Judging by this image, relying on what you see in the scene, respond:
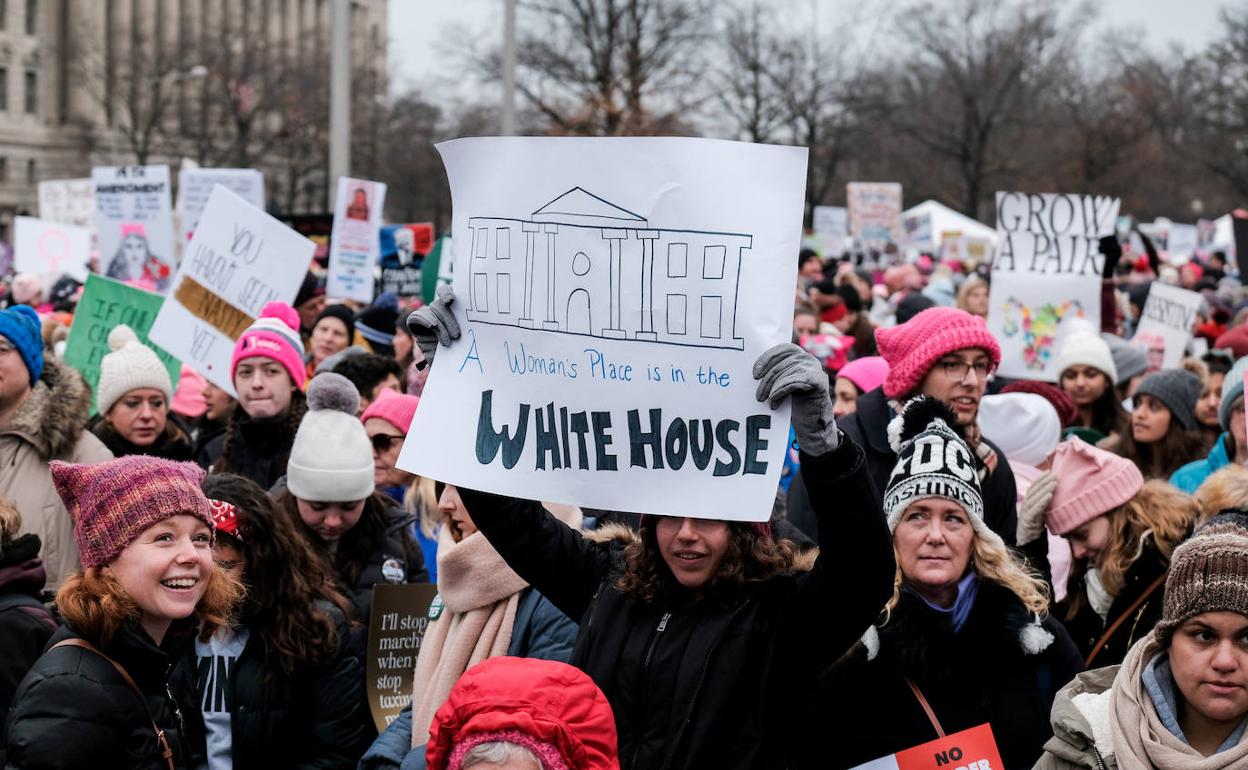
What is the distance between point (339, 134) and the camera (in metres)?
16.6

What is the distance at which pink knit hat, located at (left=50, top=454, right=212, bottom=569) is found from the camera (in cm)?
363

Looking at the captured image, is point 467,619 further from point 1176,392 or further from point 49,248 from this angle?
point 49,248

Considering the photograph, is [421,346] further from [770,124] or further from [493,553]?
[770,124]

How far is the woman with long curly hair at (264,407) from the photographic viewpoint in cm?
654

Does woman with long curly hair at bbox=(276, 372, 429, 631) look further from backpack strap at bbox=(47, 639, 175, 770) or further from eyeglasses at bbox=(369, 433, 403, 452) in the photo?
backpack strap at bbox=(47, 639, 175, 770)

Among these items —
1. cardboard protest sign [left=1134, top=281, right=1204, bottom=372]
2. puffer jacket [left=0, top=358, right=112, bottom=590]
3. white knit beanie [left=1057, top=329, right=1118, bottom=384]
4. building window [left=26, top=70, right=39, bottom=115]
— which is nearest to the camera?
puffer jacket [left=0, top=358, right=112, bottom=590]

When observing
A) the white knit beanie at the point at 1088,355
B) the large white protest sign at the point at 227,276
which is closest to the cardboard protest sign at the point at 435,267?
the large white protest sign at the point at 227,276

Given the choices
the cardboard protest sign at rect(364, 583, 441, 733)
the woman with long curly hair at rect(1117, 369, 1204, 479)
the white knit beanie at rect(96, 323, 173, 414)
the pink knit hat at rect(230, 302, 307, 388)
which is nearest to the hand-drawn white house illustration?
the cardboard protest sign at rect(364, 583, 441, 733)

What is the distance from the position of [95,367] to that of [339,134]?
8.35 m

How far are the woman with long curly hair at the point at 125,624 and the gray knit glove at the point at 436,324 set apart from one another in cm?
66

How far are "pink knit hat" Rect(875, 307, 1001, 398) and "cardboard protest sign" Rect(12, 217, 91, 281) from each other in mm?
12419

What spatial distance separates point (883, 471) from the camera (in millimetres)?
5305

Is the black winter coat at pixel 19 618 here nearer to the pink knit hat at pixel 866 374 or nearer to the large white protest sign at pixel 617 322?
the large white protest sign at pixel 617 322

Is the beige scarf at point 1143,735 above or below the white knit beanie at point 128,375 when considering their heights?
below
